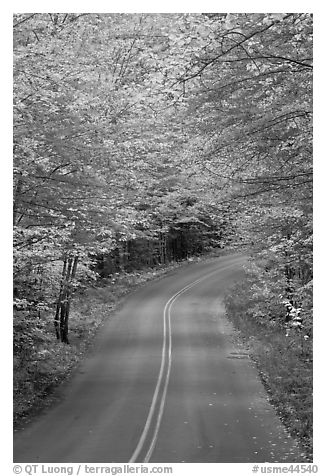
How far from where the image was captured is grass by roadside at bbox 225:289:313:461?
41.6 ft

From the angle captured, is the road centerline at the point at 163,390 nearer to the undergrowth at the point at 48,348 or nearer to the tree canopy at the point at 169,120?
the undergrowth at the point at 48,348

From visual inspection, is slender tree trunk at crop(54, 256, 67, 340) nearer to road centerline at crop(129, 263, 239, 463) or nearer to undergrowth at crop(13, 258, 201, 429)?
undergrowth at crop(13, 258, 201, 429)

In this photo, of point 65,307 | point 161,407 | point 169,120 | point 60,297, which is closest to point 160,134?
point 169,120

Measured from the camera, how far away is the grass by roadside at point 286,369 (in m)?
12.7

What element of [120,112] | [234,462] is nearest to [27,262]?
[120,112]

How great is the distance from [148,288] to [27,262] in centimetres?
2319

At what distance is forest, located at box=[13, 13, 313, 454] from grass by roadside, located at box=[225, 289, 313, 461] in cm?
11

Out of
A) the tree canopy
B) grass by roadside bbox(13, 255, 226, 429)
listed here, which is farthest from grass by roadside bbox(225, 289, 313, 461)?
grass by roadside bbox(13, 255, 226, 429)

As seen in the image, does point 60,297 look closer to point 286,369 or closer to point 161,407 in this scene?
point 161,407

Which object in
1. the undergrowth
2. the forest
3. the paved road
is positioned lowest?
the paved road

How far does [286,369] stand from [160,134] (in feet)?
31.3

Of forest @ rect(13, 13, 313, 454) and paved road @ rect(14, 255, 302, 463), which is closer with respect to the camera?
forest @ rect(13, 13, 313, 454)

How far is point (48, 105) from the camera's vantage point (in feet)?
37.2
